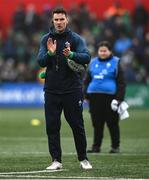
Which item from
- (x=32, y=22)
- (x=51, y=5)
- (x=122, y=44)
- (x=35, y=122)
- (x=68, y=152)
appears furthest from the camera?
(x=51, y=5)

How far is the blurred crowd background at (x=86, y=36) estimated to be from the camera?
33969 millimetres

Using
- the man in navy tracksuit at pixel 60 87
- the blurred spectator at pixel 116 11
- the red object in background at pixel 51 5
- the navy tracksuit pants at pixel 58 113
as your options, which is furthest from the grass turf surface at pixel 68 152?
the red object in background at pixel 51 5

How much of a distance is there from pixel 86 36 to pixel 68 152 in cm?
1831

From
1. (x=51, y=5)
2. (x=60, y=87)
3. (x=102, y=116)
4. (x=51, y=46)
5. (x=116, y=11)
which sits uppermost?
(x=51, y=5)

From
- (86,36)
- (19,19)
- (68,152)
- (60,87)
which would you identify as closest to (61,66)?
(60,87)

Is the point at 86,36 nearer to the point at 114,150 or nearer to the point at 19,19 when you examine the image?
the point at 19,19

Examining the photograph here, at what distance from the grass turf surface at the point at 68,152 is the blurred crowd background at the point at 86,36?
6567 millimetres

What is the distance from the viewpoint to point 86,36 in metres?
34.3

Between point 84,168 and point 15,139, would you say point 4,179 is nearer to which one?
point 84,168

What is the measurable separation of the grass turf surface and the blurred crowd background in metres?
6.57

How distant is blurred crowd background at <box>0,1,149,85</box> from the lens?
34.0 m

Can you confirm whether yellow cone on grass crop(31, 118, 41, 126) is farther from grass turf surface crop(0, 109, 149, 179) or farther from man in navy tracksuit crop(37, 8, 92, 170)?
man in navy tracksuit crop(37, 8, 92, 170)

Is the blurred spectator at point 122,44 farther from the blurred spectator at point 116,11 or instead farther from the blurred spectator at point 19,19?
the blurred spectator at point 19,19

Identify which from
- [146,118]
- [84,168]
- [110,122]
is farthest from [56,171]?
[146,118]
